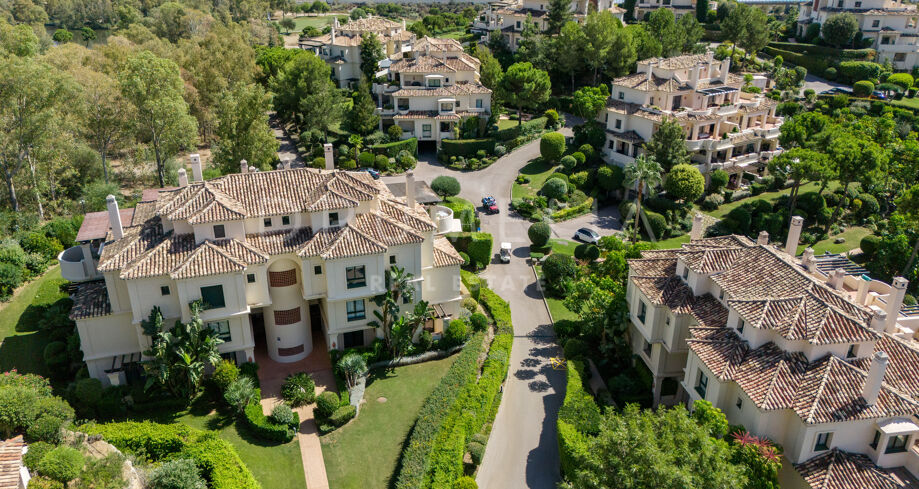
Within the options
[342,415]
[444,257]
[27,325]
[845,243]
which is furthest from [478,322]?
[845,243]

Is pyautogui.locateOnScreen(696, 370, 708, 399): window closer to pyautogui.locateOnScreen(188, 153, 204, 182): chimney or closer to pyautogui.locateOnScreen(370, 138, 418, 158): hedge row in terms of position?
pyautogui.locateOnScreen(188, 153, 204, 182): chimney

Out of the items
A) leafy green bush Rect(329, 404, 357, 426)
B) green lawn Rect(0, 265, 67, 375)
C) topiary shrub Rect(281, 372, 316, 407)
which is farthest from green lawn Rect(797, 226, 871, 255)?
green lawn Rect(0, 265, 67, 375)

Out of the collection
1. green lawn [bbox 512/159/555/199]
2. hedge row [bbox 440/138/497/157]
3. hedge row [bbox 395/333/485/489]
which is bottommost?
hedge row [bbox 395/333/485/489]

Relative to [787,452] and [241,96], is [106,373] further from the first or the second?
[787,452]

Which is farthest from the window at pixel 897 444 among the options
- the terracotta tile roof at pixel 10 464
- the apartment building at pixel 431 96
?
the apartment building at pixel 431 96

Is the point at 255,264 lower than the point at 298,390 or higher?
higher

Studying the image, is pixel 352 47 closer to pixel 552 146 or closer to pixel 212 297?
pixel 552 146

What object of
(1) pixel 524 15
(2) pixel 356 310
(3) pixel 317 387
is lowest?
(3) pixel 317 387
